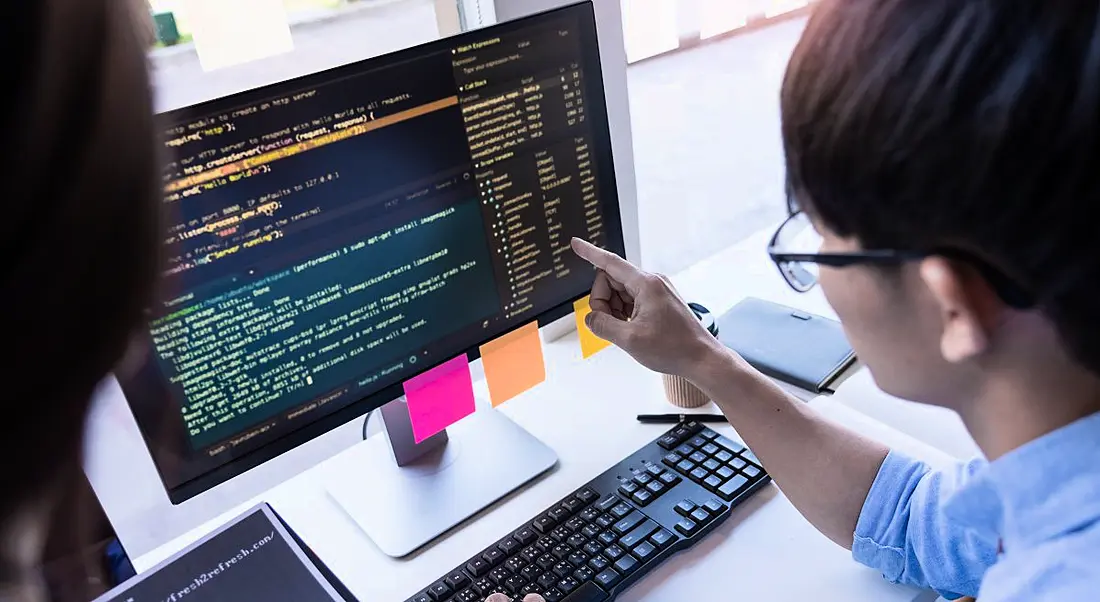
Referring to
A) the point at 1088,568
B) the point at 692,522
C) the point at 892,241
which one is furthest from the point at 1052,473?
the point at 692,522

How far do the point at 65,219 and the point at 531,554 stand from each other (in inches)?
22.0

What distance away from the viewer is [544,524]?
0.78 m

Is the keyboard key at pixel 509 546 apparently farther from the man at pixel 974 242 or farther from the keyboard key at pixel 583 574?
the man at pixel 974 242

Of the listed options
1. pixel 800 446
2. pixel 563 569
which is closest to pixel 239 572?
pixel 563 569

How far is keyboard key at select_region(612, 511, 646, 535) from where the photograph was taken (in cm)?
77

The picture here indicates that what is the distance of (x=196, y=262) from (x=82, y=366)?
40 centimetres

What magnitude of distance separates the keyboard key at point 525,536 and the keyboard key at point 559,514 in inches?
0.9

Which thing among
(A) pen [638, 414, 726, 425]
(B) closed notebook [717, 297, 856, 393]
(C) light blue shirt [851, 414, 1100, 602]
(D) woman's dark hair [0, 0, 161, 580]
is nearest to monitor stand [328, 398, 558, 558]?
(A) pen [638, 414, 726, 425]

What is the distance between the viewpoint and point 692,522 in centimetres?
78

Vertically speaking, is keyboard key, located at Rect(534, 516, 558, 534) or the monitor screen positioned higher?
the monitor screen

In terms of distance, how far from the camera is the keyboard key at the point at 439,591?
723 mm

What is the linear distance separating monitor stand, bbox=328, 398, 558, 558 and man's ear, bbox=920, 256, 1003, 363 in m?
0.47

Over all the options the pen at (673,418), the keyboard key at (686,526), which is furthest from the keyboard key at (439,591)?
the pen at (673,418)

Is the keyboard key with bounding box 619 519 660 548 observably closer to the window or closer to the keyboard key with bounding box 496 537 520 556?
the keyboard key with bounding box 496 537 520 556
